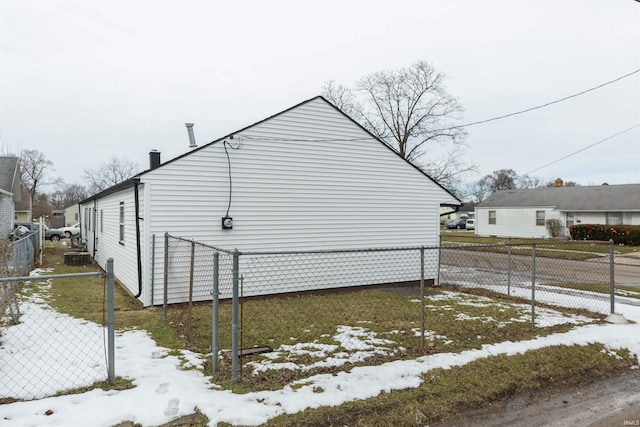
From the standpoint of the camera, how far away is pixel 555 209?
3130 centimetres

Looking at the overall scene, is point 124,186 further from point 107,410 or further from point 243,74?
point 243,74

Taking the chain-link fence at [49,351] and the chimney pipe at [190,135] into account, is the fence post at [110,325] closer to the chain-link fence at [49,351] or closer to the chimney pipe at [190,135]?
the chain-link fence at [49,351]

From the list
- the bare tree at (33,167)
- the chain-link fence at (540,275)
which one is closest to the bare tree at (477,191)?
the chain-link fence at (540,275)

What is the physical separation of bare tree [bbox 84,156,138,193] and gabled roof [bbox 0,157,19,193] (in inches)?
1771

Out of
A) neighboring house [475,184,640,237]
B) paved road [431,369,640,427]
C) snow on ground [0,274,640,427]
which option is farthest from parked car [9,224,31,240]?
neighboring house [475,184,640,237]

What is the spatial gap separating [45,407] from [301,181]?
7307 mm

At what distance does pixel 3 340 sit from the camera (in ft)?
18.5

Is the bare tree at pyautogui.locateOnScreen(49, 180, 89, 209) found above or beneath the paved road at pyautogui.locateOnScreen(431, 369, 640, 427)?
above

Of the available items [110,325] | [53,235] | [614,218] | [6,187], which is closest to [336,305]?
[110,325]

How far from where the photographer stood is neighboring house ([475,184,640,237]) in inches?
1128

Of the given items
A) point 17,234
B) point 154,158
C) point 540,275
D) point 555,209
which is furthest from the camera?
point 555,209

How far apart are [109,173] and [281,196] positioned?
69.1m

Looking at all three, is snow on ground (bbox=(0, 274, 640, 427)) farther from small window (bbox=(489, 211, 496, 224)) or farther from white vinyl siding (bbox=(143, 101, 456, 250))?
small window (bbox=(489, 211, 496, 224))

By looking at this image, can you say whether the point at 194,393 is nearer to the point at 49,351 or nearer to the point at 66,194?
the point at 49,351
